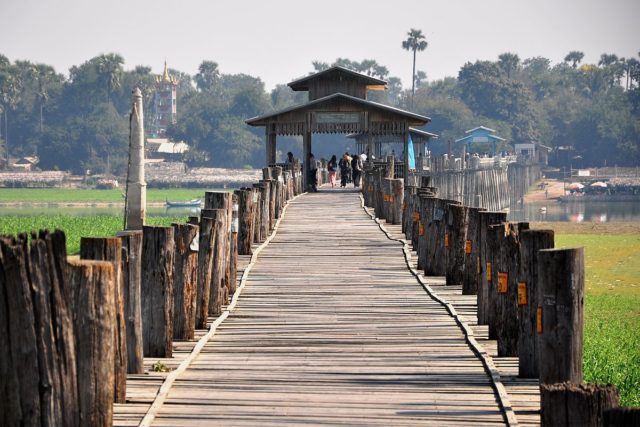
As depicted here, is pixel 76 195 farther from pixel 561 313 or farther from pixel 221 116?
pixel 561 313

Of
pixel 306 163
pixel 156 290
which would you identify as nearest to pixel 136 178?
pixel 306 163

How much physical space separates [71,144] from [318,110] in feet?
359

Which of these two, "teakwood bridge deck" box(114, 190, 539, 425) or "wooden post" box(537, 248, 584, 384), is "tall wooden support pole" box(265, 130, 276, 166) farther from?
"wooden post" box(537, 248, 584, 384)

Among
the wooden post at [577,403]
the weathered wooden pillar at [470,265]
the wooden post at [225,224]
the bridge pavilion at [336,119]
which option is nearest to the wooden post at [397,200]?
the wooden post at [225,224]

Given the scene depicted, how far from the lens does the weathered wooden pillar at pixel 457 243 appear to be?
16.2 metres

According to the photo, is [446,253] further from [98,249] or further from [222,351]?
[98,249]

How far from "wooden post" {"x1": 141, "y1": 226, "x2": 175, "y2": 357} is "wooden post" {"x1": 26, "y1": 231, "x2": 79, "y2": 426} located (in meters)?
3.13

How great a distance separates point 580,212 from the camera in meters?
99.0

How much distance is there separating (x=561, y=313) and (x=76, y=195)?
110338 mm

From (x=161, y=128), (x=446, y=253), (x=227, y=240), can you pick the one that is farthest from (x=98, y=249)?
(x=161, y=128)

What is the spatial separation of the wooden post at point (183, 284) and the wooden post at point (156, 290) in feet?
2.54

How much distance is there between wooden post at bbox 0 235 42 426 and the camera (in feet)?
24.4

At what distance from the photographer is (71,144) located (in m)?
148

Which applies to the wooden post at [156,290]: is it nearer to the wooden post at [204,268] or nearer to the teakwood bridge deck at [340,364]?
the teakwood bridge deck at [340,364]
